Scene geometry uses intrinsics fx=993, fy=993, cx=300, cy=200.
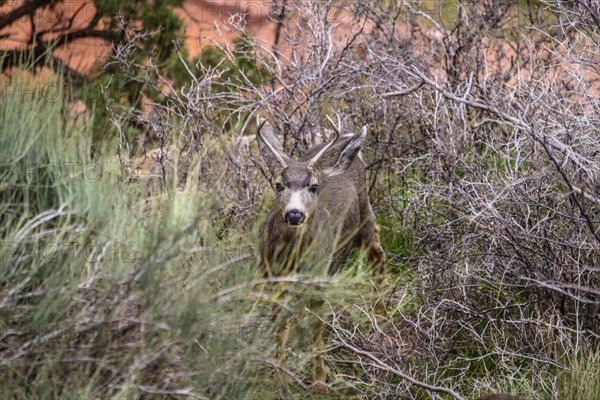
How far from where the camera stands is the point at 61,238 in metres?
4.89

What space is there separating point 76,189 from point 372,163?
14.3 ft

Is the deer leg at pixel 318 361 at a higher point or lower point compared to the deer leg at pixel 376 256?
lower

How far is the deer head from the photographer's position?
676cm

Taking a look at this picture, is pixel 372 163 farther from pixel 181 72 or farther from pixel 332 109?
pixel 181 72

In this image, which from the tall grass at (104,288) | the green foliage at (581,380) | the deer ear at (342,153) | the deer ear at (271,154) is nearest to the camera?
the tall grass at (104,288)

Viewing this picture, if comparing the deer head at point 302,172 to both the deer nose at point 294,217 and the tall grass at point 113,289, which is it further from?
the tall grass at point 113,289

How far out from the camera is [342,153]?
720cm

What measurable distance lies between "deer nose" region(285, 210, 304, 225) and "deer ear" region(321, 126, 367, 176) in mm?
681

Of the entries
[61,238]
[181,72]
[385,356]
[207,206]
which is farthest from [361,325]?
[181,72]

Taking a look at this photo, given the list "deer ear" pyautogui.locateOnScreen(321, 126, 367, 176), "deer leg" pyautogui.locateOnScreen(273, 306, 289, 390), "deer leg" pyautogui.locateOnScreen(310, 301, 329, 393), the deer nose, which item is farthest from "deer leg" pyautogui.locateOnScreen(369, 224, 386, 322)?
"deer leg" pyautogui.locateOnScreen(273, 306, 289, 390)

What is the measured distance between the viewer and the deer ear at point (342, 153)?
7.19m

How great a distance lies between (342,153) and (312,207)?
0.48 m

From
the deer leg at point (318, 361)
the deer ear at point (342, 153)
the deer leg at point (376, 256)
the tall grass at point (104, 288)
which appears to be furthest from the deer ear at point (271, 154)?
the tall grass at point (104, 288)

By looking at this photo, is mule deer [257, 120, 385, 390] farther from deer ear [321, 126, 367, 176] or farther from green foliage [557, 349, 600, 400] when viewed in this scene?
green foliage [557, 349, 600, 400]
